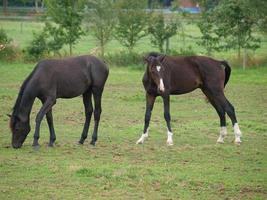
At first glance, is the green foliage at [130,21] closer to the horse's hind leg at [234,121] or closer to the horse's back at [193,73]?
the horse's back at [193,73]

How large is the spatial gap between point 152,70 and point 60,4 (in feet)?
68.8

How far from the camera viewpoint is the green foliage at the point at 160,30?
34.2 m

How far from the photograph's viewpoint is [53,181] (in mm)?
10836

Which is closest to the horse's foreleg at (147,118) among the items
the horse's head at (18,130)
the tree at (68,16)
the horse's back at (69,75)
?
the horse's back at (69,75)

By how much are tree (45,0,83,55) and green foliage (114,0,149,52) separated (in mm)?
1985

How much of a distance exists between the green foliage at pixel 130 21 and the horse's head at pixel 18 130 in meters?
20.6

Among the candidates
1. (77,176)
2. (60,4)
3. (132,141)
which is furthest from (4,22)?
(77,176)

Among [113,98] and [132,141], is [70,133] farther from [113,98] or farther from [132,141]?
[113,98]

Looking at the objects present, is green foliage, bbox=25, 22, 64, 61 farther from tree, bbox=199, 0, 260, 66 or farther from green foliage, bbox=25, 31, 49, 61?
tree, bbox=199, 0, 260, 66

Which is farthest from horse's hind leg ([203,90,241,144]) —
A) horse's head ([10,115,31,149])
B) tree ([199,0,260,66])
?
tree ([199,0,260,66])

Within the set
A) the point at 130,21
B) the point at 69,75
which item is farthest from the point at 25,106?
the point at 130,21

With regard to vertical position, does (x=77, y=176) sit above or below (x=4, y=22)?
above

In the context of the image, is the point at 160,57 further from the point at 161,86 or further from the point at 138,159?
the point at 138,159

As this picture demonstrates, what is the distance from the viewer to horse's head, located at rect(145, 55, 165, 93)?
14.8m
